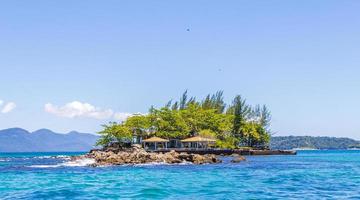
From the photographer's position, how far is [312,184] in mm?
42500

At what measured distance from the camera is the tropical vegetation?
134m

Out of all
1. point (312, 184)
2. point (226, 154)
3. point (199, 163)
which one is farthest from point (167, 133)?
point (312, 184)

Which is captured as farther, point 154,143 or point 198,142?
point 198,142

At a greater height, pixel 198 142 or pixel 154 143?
pixel 198 142

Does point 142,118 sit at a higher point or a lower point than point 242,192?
higher

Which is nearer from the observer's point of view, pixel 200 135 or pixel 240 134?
pixel 200 135

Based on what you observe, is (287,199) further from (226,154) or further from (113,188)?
(226,154)

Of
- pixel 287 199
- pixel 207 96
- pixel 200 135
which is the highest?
pixel 207 96

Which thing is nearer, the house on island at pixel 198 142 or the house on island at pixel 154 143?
the house on island at pixel 154 143

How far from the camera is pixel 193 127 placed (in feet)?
468

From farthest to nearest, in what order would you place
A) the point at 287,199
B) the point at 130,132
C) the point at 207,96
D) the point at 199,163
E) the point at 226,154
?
the point at 207,96 < the point at 130,132 < the point at 226,154 < the point at 199,163 < the point at 287,199

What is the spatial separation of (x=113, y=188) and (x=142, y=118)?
96.6m

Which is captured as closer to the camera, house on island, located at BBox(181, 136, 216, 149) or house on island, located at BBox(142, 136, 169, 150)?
house on island, located at BBox(142, 136, 169, 150)

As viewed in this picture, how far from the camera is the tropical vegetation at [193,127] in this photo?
134 meters
